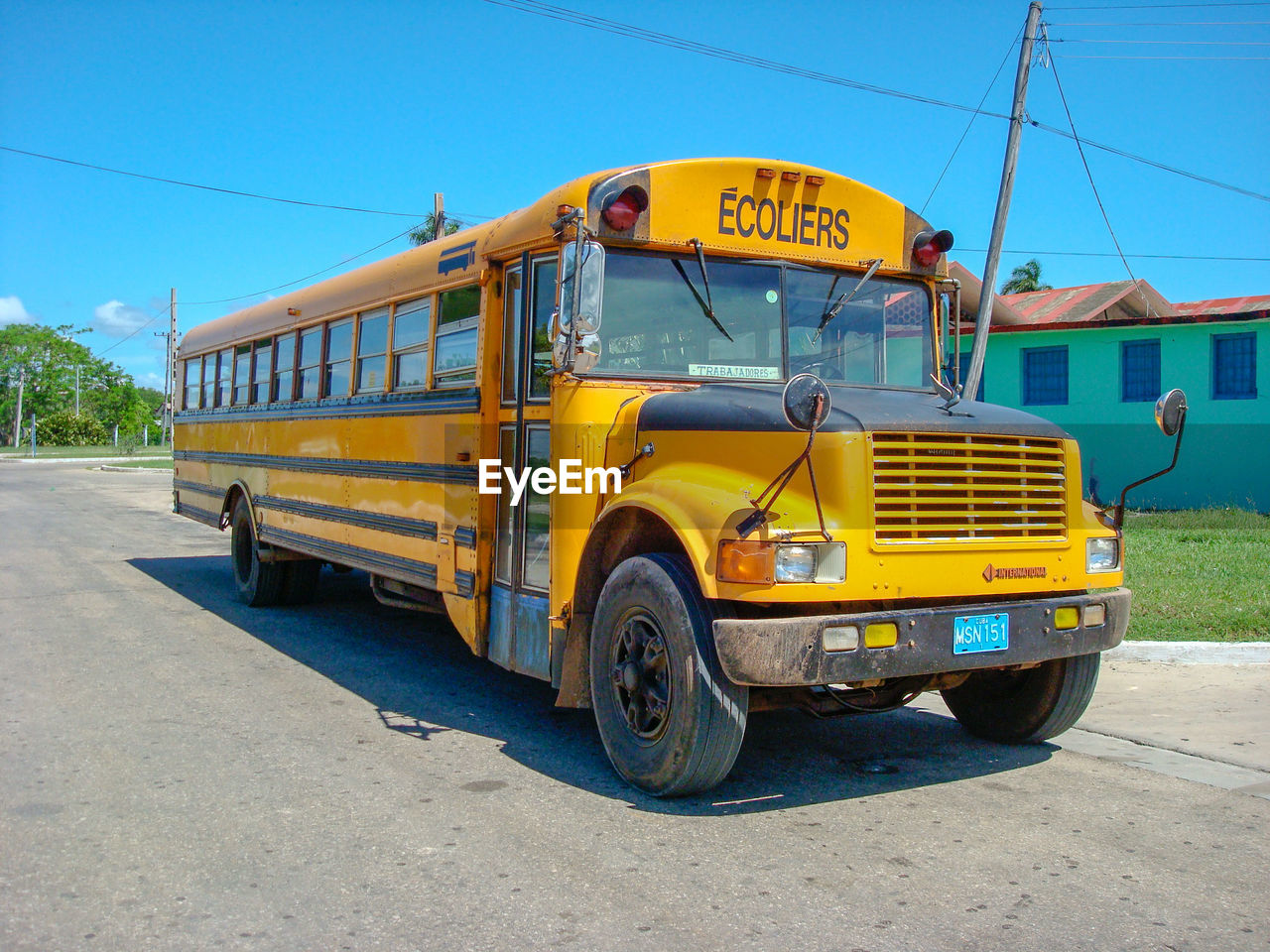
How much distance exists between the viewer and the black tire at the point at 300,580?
9.54 metres

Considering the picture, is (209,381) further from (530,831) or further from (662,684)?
(530,831)

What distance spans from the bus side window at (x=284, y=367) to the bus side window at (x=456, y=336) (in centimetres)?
290

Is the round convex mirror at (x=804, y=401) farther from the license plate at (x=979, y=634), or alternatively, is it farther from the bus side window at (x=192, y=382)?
the bus side window at (x=192, y=382)

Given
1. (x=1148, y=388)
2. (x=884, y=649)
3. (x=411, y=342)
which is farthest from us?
(x=1148, y=388)

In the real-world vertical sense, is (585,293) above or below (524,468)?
above

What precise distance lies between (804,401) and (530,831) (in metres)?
1.91

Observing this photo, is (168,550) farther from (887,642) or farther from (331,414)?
(887,642)

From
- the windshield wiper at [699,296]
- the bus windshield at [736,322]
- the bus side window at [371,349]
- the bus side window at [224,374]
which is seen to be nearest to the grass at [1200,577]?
the bus windshield at [736,322]

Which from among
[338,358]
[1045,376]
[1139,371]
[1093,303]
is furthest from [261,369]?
[1093,303]

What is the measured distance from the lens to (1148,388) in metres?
19.4

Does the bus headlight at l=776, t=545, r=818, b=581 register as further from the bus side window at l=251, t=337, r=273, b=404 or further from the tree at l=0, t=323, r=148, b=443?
the tree at l=0, t=323, r=148, b=443

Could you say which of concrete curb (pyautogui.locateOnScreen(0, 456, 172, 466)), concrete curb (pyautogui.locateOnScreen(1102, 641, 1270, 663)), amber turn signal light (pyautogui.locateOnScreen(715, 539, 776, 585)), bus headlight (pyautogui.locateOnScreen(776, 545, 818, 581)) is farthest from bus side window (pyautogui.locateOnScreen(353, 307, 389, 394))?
concrete curb (pyautogui.locateOnScreen(0, 456, 172, 466))

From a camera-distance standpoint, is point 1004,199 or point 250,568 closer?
point 250,568

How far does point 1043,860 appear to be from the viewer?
3934 mm
